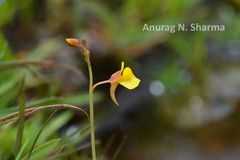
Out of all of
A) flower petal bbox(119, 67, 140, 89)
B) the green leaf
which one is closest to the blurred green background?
the green leaf

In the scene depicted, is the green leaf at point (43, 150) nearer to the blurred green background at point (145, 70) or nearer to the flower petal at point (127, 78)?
the flower petal at point (127, 78)

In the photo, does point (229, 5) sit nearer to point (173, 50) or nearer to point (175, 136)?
point (173, 50)

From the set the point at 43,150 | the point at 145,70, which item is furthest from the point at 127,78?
the point at 145,70

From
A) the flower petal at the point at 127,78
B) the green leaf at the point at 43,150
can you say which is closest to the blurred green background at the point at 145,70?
the green leaf at the point at 43,150

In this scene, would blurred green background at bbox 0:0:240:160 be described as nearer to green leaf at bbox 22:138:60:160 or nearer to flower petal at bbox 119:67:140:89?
green leaf at bbox 22:138:60:160

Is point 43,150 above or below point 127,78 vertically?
below

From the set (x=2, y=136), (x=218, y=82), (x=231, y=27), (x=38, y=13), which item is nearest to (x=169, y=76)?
(x=218, y=82)

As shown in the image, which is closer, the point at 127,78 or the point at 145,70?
the point at 127,78

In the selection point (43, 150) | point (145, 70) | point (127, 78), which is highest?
point (127, 78)

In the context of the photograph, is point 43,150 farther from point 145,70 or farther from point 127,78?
point 145,70
